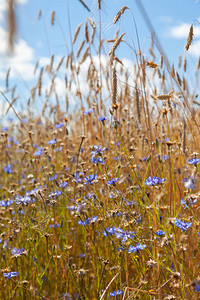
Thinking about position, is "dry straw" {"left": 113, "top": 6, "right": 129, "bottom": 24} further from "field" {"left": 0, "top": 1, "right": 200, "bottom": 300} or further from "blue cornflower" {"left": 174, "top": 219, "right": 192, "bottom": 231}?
"blue cornflower" {"left": 174, "top": 219, "right": 192, "bottom": 231}

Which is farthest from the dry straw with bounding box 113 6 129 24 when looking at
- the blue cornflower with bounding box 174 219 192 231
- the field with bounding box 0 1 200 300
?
the blue cornflower with bounding box 174 219 192 231

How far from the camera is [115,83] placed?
1.54 meters

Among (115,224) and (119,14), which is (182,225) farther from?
(119,14)

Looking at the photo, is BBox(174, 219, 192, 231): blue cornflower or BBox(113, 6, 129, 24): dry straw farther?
BBox(113, 6, 129, 24): dry straw

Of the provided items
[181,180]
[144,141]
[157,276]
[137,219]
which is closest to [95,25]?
[144,141]

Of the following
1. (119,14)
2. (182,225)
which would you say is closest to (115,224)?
(182,225)

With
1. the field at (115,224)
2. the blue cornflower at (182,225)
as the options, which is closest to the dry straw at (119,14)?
the field at (115,224)

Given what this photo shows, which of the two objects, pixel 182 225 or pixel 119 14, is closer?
pixel 182 225

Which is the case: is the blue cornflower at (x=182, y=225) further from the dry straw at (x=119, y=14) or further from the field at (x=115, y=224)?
the dry straw at (x=119, y=14)

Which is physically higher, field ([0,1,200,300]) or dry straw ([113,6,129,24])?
dry straw ([113,6,129,24])

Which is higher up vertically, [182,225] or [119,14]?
[119,14]

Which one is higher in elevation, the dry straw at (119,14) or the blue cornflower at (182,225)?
the dry straw at (119,14)

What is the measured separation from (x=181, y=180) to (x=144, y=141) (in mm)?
395

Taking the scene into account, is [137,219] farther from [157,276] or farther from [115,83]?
[115,83]
